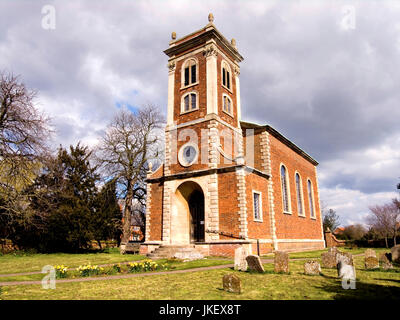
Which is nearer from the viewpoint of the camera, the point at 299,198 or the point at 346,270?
the point at 346,270

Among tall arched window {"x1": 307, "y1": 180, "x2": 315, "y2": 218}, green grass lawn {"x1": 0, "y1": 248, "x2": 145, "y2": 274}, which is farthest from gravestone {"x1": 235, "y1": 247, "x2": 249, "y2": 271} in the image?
tall arched window {"x1": 307, "y1": 180, "x2": 315, "y2": 218}

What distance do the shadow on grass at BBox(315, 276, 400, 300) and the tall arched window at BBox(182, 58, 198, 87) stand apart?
19.9 m

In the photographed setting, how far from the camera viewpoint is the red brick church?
19.6 meters

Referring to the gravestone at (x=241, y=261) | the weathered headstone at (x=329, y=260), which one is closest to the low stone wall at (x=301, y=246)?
the weathered headstone at (x=329, y=260)

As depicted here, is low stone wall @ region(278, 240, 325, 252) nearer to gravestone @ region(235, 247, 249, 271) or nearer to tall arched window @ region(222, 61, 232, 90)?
gravestone @ region(235, 247, 249, 271)

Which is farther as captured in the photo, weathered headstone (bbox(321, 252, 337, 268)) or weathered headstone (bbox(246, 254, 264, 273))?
weathered headstone (bbox(321, 252, 337, 268))

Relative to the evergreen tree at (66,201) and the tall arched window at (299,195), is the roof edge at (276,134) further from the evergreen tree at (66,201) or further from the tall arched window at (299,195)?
the evergreen tree at (66,201)

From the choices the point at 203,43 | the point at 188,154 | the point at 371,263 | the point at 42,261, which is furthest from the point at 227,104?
the point at 42,261

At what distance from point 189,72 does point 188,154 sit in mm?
7553

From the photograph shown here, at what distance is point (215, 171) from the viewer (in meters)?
20.5

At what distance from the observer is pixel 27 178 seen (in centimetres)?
2073

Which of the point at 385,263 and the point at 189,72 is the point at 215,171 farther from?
the point at 385,263
